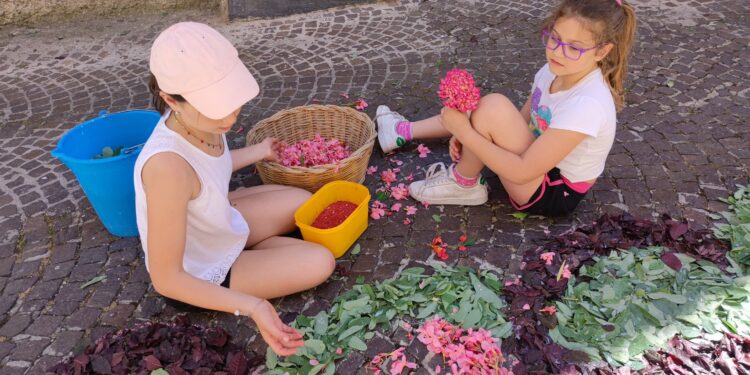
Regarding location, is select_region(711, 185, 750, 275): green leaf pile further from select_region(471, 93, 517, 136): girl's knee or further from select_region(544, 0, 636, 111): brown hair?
select_region(471, 93, 517, 136): girl's knee

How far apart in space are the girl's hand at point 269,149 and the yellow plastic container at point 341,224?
0.33m

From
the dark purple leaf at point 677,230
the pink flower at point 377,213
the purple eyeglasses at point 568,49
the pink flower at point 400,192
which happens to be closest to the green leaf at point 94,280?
the pink flower at point 377,213

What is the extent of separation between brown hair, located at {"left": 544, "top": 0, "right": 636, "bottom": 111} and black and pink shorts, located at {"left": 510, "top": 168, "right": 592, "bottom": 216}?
545 mm

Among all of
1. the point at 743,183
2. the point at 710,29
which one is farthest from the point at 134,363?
the point at 710,29

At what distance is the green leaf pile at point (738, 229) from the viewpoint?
8.80 feet

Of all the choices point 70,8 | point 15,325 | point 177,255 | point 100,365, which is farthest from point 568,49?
point 70,8

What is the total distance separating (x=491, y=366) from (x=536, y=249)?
802mm

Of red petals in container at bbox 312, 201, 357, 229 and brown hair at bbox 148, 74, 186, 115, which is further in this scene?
red petals in container at bbox 312, 201, 357, 229

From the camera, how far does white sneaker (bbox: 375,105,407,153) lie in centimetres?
365

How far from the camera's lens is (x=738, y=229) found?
288 cm

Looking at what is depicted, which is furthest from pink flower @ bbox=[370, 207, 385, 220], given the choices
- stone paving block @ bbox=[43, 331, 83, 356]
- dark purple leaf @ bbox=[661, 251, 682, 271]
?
stone paving block @ bbox=[43, 331, 83, 356]

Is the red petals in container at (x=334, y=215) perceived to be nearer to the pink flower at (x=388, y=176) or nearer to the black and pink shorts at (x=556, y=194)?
the pink flower at (x=388, y=176)

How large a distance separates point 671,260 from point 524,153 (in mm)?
858

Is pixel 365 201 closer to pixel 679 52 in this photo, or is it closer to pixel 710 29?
pixel 679 52
